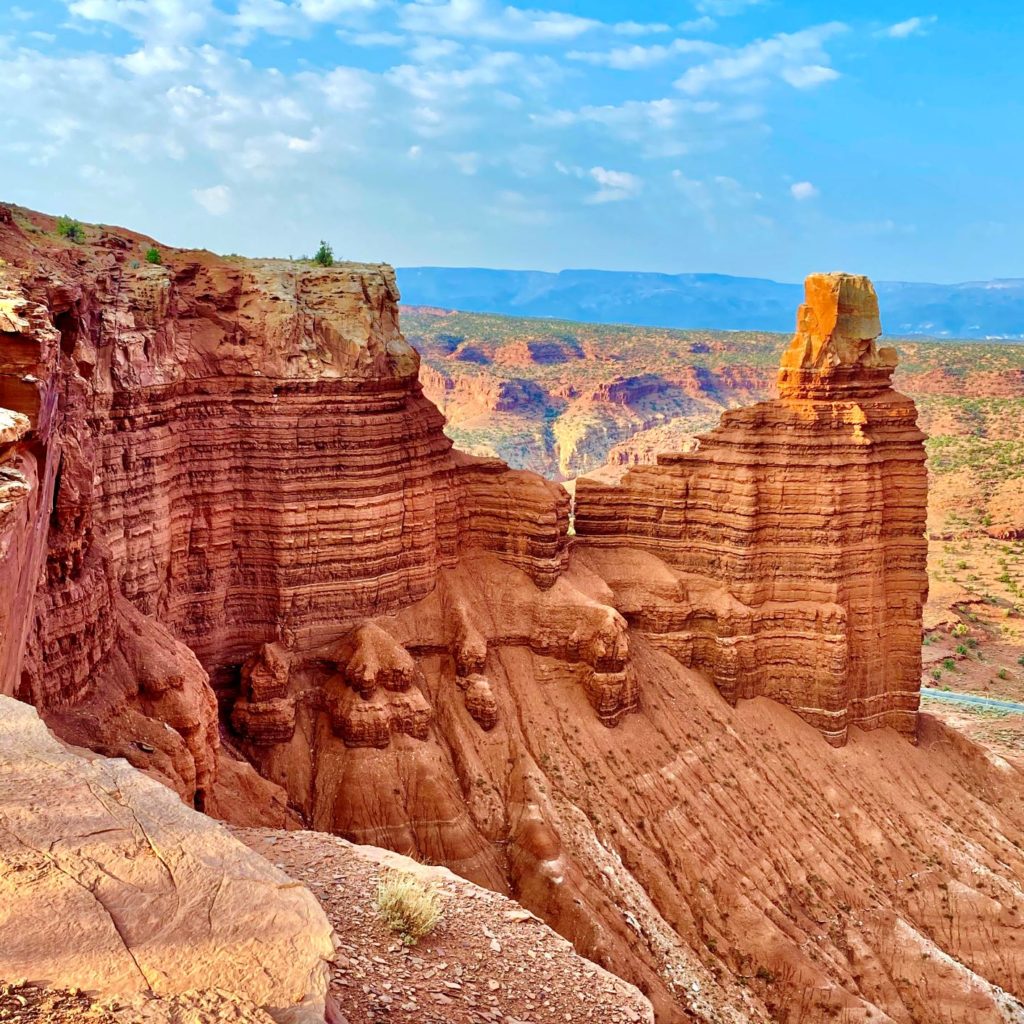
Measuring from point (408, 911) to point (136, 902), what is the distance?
18.4ft

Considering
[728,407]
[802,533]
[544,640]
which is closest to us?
[544,640]

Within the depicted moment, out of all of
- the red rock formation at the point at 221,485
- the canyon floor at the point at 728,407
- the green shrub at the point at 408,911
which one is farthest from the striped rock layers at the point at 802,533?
the green shrub at the point at 408,911

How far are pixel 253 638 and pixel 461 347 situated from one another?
4945 inches

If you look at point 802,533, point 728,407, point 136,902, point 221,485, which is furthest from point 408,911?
point 728,407

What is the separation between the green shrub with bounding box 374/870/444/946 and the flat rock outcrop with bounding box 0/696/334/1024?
4369mm

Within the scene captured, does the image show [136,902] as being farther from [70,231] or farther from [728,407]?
[728,407]

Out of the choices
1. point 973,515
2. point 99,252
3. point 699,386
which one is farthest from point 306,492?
point 699,386

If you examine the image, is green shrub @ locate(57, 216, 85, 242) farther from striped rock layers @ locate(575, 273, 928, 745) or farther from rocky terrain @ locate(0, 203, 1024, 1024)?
striped rock layers @ locate(575, 273, 928, 745)

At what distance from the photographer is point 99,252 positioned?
26.4 meters

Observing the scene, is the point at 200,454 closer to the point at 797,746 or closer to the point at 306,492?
the point at 306,492

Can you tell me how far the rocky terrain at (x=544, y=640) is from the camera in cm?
2502

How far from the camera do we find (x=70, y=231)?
27.0m

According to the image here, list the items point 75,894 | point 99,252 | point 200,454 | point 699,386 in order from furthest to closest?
1. point 699,386
2. point 200,454
3. point 99,252
4. point 75,894

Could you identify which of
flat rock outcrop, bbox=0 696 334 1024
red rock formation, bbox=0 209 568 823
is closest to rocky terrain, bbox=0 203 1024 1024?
red rock formation, bbox=0 209 568 823
